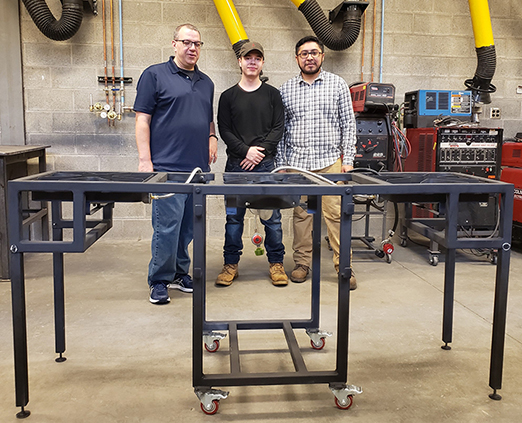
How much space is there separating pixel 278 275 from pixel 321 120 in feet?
3.26

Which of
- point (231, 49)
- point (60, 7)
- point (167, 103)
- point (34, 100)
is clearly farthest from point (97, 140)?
point (167, 103)

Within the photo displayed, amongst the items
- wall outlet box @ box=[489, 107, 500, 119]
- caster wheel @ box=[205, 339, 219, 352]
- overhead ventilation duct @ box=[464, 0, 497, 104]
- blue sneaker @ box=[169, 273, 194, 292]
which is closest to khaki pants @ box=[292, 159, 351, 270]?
blue sneaker @ box=[169, 273, 194, 292]

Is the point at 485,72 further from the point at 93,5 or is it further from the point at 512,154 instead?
the point at 93,5

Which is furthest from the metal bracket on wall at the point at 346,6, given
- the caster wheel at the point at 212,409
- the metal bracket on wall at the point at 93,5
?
the caster wheel at the point at 212,409

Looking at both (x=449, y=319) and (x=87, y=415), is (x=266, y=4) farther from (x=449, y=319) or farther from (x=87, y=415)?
(x=87, y=415)

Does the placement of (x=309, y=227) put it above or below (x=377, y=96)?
below

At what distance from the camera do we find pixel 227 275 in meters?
3.18

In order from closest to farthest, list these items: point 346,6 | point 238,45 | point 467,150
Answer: point 467,150
point 238,45
point 346,6

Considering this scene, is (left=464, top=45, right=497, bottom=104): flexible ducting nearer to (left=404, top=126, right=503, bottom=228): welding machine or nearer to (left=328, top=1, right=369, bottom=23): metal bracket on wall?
(left=404, top=126, right=503, bottom=228): welding machine

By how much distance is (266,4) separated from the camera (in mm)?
4223

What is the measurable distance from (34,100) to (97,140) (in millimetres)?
569

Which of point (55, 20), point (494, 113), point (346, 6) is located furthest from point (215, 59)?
point (494, 113)

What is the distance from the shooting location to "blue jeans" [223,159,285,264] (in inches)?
125

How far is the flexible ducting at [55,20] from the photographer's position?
12.3 feet
